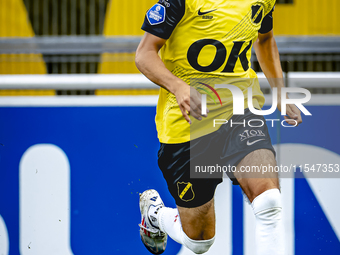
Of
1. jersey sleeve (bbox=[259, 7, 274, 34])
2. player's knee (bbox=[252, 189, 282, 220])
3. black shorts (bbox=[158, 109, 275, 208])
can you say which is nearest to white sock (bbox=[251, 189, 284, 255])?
player's knee (bbox=[252, 189, 282, 220])

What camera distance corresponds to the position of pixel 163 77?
177 centimetres

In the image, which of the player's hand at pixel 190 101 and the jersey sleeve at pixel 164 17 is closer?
the player's hand at pixel 190 101

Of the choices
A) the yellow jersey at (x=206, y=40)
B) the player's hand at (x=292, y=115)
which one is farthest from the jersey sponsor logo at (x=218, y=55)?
the player's hand at (x=292, y=115)

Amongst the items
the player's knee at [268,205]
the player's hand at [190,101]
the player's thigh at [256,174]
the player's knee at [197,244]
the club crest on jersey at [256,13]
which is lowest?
the player's knee at [197,244]

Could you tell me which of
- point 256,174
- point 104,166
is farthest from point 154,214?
point 256,174

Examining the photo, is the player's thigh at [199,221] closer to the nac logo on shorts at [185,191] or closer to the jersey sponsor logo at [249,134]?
the nac logo on shorts at [185,191]

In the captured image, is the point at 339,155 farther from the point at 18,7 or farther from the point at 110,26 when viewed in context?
the point at 18,7

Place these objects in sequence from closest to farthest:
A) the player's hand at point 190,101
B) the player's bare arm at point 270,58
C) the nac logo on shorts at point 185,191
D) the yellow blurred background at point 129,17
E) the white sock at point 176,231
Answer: the player's hand at point 190,101 < the nac logo on shorts at point 185,191 < the white sock at point 176,231 < the player's bare arm at point 270,58 < the yellow blurred background at point 129,17

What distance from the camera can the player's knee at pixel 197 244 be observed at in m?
2.11

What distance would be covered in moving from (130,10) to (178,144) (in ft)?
17.3

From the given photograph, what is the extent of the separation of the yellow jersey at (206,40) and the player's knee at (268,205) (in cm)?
43

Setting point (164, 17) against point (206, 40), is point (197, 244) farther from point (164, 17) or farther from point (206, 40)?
point (164, 17)

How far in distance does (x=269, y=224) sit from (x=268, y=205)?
0.28ft

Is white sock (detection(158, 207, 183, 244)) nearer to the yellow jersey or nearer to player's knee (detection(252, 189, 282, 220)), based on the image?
the yellow jersey
